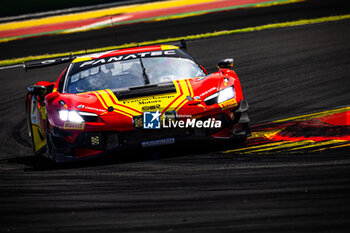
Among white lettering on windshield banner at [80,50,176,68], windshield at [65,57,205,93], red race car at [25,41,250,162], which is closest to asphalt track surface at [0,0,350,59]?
white lettering on windshield banner at [80,50,176,68]

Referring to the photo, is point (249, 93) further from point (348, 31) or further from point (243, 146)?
point (348, 31)

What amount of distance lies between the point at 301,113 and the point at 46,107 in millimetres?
3394

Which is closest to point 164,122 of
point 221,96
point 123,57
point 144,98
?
point 144,98

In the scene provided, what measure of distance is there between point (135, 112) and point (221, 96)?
0.94m

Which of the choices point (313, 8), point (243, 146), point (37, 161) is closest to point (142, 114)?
point (243, 146)

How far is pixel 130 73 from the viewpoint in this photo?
7.28 metres

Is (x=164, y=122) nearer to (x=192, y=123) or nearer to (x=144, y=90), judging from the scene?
(x=192, y=123)

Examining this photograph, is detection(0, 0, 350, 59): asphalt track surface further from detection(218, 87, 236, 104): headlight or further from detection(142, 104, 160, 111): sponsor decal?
detection(142, 104, 160, 111): sponsor decal

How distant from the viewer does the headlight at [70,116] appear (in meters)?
6.19

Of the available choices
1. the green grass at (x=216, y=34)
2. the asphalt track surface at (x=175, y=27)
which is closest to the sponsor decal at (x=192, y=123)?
the green grass at (x=216, y=34)

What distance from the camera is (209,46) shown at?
14.1m

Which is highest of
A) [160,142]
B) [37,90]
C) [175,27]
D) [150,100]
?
[175,27]

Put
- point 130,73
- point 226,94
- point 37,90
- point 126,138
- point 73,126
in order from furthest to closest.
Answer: point 130,73
point 37,90
point 226,94
point 73,126
point 126,138

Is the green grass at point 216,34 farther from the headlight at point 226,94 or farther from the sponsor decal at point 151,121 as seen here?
the sponsor decal at point 151,121
